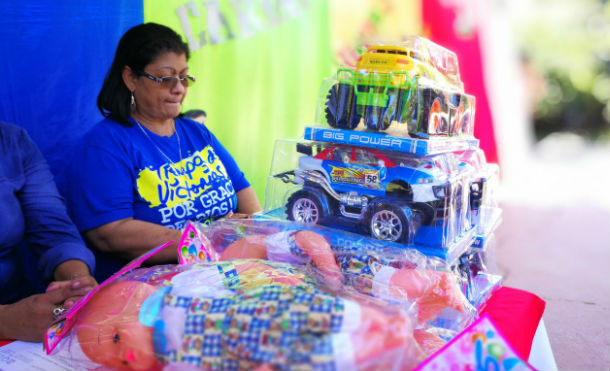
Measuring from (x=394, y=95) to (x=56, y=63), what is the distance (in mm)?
1466

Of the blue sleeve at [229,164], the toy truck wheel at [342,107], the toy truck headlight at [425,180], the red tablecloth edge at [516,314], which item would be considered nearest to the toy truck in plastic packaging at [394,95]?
the toy truck wheel at [342,107]

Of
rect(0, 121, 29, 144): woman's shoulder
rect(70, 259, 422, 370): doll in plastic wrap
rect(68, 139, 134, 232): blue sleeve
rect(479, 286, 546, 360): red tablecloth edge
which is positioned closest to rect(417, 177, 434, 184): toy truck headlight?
rect(479, 286, 546, 360): red tablecloth edge

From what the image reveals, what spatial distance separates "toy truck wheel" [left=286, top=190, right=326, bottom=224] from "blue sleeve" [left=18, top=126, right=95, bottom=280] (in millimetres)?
642

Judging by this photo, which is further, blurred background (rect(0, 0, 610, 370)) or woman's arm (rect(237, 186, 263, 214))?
woman's arm (rect(237, 186, 263, 214))

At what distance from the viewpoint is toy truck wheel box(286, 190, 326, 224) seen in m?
1.38

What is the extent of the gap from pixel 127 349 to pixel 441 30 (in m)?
4.63

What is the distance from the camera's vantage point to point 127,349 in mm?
809

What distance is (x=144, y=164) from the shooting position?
1.71m

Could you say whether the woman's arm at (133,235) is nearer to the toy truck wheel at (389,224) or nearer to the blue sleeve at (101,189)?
the blue sleeve at (101,189)

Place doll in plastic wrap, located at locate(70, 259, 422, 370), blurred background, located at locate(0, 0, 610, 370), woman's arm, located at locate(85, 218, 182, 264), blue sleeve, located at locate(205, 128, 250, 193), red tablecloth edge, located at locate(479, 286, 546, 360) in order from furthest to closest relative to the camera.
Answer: blue sleeve, located at locate(205, 128, 250, 193) < blurred background, located at locate(0, 0, 610, 370) < woman's arm, located at locate(85, 218, 182, 264) < red tablecloth edge, located at locate(479, 286, 546, 360) < doll in plastic wrap, located at locate(70, 259, 422, 370)

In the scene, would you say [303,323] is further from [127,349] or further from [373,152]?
[373,152]

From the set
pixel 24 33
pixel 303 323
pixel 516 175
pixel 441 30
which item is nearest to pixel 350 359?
pixel 303 323

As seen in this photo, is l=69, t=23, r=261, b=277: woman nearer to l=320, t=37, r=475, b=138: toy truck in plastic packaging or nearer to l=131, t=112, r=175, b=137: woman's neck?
l=131, t=112, r=175, b=137: woman's neck

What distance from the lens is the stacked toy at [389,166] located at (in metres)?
1.29
